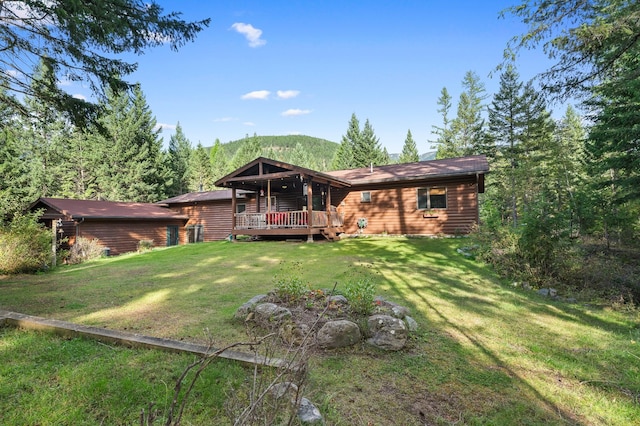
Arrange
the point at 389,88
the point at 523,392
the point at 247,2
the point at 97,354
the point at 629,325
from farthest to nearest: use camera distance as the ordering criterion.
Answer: the point at 389,88, the point at 247,2, the point at 629,325, the point at 97,354, the point at 523,392

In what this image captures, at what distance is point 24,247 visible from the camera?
10.1 m

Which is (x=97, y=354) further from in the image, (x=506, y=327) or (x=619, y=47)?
(x=619, y=47)

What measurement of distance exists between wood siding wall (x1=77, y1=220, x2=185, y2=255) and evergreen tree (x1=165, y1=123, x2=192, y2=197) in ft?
47.0

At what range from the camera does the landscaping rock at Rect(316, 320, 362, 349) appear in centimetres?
380

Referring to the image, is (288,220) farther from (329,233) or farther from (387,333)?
(387,333)

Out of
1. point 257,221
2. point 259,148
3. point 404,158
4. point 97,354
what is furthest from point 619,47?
point 259,148

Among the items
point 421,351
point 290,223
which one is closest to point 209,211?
point 290,223

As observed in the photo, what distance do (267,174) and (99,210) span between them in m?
10.5

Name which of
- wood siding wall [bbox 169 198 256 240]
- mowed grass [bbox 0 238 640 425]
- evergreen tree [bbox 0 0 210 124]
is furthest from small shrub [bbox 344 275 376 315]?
wood siding wall [bbox 169 198 256 240]

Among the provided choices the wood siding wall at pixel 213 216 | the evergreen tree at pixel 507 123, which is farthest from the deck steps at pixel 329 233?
the evergreen tree at pixel 507 123

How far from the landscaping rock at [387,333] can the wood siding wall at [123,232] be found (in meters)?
17.7

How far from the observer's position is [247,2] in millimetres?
12250

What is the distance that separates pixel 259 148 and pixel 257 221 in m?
34.7

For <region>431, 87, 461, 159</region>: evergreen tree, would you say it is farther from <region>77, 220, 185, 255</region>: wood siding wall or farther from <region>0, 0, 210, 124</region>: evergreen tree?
<region>0, 0, 210, 124</region>: evergreen tree
